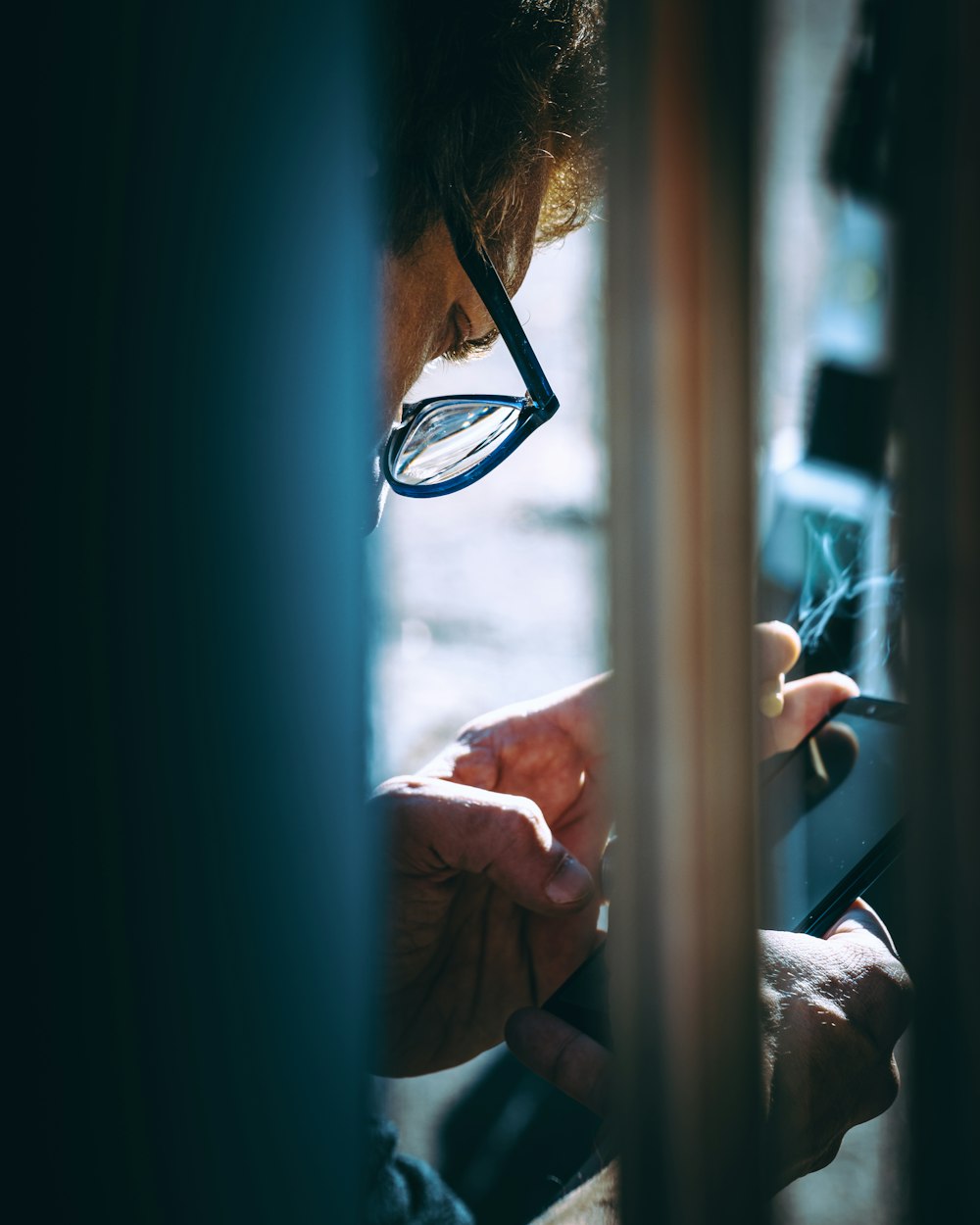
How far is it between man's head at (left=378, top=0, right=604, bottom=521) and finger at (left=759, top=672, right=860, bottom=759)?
1.68 ft

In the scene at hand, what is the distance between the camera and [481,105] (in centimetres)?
86

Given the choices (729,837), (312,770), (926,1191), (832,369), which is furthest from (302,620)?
(832,369)

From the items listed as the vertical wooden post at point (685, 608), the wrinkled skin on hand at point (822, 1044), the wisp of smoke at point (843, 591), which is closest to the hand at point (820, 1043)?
the wrinkled skin on hand at point (822, 1044)

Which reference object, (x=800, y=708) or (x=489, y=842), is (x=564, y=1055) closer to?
(x=489, y=842)

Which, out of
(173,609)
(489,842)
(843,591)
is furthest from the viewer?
(843,591)

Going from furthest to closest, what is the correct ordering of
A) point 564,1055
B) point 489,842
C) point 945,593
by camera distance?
point 489,842 < point 564,1055 < point 945,593

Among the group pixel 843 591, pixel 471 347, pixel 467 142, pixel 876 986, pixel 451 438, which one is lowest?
pixel 876 986

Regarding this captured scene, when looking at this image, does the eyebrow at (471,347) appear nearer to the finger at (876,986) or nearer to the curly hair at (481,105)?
the curly hair at (481,105)

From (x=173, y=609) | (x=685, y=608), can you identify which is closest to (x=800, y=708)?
(x=685, y=608)

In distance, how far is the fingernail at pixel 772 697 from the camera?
899 mm

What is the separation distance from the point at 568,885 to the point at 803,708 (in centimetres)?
31

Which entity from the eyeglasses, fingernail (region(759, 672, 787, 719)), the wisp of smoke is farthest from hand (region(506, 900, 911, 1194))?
the eyeglasses

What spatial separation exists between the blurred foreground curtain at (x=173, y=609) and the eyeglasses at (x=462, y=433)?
32 cm

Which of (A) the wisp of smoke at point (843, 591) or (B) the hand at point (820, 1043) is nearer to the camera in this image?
(B) the hand at point (820, 1043)
